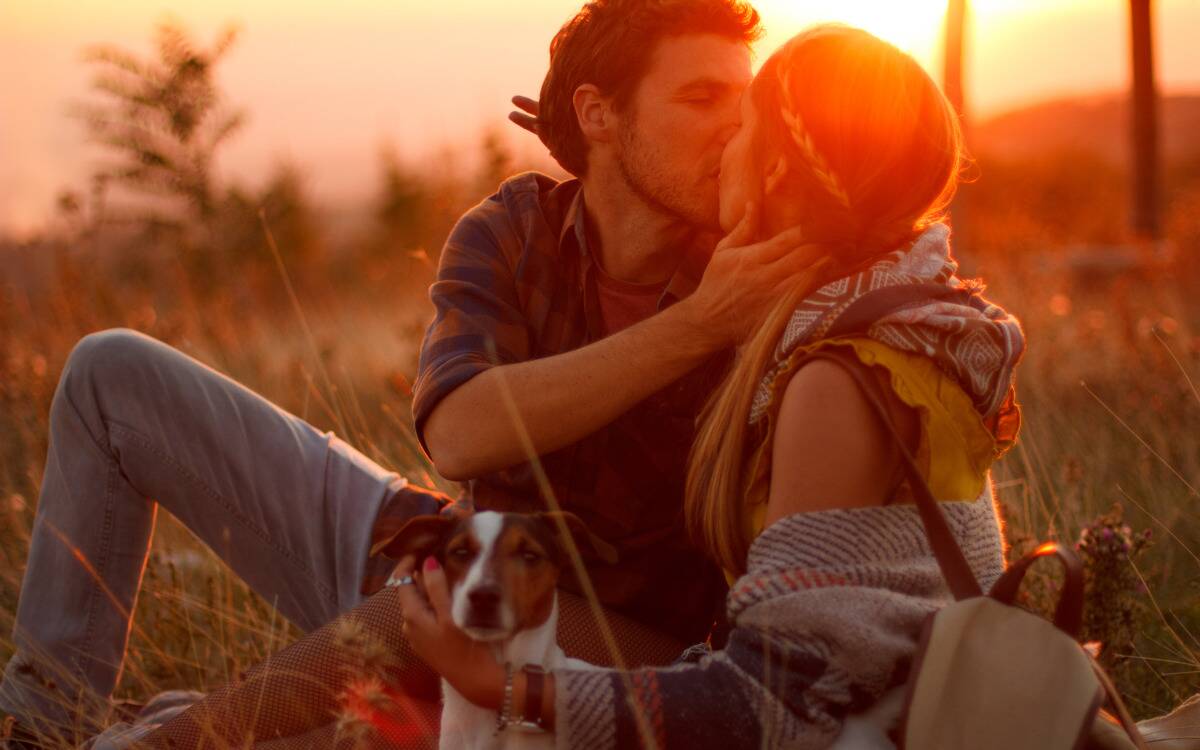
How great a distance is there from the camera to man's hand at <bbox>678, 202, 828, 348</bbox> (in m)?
2.27

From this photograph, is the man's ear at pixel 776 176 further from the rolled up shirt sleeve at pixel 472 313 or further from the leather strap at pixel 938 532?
the rolled up shirt sleeve at pixel 472 313

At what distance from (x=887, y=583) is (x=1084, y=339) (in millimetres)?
4552

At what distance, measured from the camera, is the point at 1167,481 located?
423 cm

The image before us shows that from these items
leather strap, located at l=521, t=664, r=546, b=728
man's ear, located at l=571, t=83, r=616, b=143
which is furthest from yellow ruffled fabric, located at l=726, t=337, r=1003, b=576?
man's ear, located at l=571, t=83, r=616, b=143

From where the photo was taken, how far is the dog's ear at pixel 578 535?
2518mm

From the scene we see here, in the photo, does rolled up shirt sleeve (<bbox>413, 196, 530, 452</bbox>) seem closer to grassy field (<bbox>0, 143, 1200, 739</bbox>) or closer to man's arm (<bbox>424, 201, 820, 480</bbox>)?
man's arm (<bbox>424, 201, 820, 480</bbox>)

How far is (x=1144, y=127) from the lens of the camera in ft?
31.8

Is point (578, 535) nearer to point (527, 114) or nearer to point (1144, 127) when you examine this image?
point (527, 114)

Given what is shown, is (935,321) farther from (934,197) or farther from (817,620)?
(817,620)

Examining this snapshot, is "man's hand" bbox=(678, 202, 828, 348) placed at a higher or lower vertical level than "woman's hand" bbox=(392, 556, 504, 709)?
higher

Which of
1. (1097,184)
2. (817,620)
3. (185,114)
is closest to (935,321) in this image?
(817,620)

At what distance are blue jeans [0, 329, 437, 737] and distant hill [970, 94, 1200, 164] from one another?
52.0 metres

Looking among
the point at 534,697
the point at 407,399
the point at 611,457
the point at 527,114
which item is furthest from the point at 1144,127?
the point at 534,697

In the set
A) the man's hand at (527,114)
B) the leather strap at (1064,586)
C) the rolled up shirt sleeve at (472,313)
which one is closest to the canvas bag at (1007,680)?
the leather strap at (1064,586)
